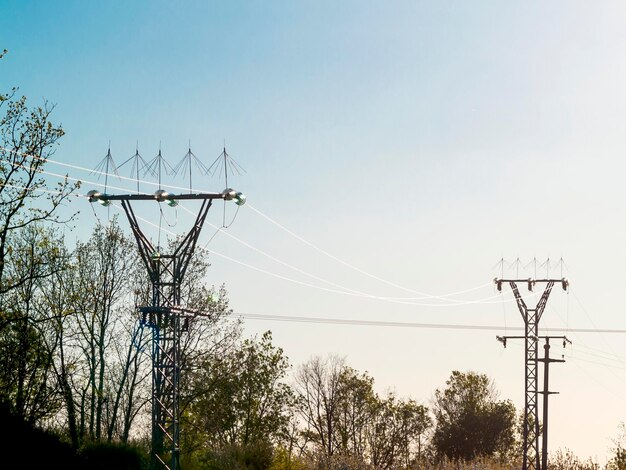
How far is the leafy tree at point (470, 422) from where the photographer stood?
256 feet

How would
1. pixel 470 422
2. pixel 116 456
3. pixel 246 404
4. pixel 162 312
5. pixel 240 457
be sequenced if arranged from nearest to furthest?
pixel 162 312 → pixel 116 456 → pixel 240 457 → pixel 246 404 → pixel 470 422

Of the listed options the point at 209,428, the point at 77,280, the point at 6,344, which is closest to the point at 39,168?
the point at 6,344

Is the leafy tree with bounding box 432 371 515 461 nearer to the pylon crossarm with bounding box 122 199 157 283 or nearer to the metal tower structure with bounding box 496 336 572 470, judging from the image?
the metal tower structure with bounding box 496 336 572 470

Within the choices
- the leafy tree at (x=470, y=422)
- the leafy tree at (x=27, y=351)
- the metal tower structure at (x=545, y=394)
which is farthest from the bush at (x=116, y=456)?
the leafy tree at (x=470, y=422)

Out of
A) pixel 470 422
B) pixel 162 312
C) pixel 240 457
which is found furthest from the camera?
pixel 470 422

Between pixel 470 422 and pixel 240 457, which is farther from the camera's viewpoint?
pixel 470 422

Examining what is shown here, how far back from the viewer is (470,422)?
78938 mm

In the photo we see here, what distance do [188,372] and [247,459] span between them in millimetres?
7518

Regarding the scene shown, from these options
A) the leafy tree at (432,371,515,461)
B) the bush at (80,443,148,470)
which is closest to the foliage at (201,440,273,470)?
the bush at (80,443,148,470)

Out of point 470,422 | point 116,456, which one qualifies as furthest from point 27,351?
point 470,422

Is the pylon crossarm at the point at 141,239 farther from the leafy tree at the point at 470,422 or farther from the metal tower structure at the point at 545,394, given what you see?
the leafy tree at the point at 470,422

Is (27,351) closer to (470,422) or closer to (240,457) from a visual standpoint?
(240,457)

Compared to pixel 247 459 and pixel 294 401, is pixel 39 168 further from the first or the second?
pixel 294 401

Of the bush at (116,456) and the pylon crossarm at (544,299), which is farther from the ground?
the pylon crossarm at (544,299)
